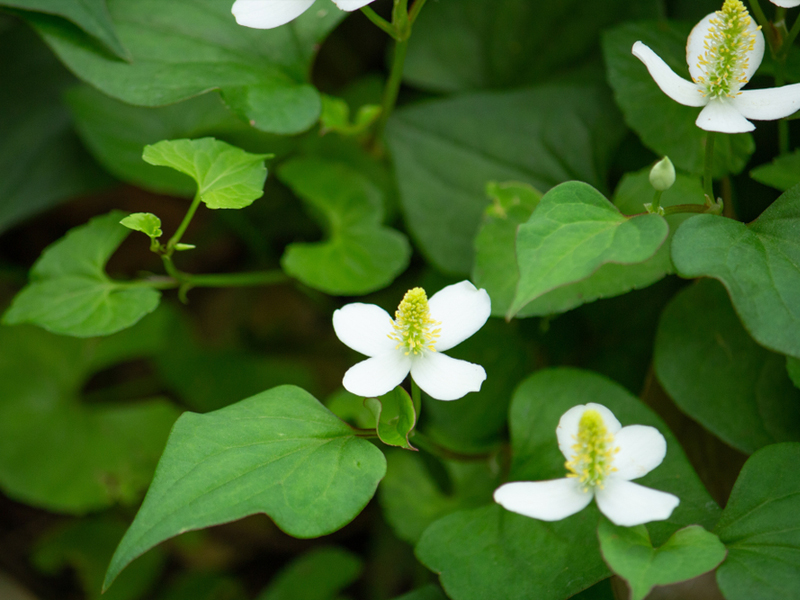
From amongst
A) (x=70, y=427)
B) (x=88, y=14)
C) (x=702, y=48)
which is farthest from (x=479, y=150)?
(x=70, y=427)

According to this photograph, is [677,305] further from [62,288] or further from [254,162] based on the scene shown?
[62,288]

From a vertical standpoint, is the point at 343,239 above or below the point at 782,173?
below

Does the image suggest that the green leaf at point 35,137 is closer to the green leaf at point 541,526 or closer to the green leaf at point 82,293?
the green leaf at point 82,293

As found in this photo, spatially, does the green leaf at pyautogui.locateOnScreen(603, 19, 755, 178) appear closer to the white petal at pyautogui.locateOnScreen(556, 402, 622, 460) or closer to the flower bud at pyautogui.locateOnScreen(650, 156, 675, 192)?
the flower bud at pyautogui.locateOnScreen(650, 156, 675, 192)

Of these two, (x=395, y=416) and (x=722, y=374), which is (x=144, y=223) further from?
(x=722, y=374)

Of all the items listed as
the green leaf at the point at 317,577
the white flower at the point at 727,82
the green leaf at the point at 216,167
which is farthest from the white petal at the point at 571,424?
the green leaf at the point at 317,577

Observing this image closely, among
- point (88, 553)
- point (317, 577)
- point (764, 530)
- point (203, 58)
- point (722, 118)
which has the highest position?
point (722, 118)
